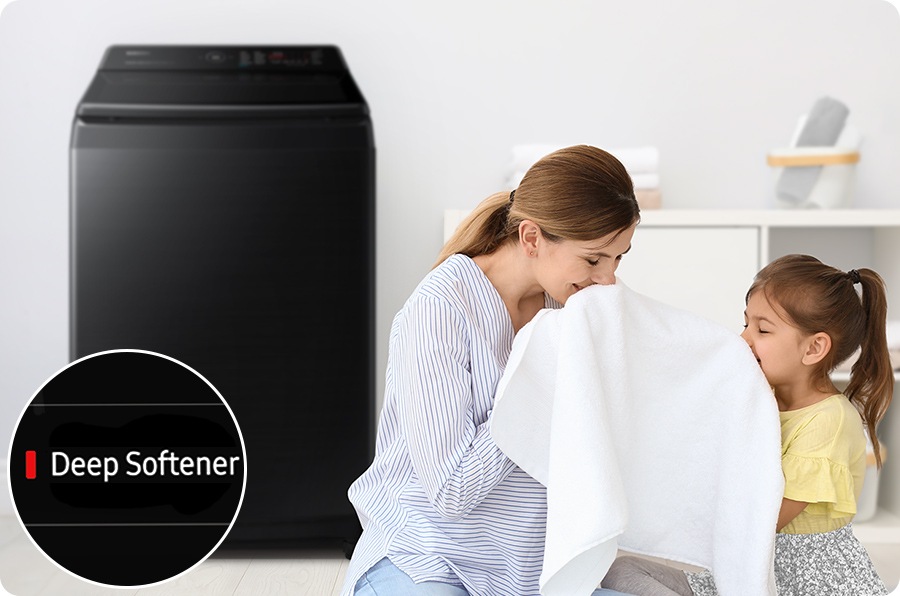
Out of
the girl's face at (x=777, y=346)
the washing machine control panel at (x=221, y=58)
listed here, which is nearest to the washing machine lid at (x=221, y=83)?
the washing machine control panel at (x=221, y=58)

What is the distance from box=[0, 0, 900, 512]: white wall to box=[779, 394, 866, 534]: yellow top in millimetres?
1468

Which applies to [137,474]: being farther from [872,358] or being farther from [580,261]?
[872,358]

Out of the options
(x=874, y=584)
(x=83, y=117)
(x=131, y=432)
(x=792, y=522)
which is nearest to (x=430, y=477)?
(x=792, y=522)

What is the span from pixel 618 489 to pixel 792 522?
0.37 meters

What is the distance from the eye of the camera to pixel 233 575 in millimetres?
2168

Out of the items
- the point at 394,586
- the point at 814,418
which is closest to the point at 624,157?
the point at 814,418

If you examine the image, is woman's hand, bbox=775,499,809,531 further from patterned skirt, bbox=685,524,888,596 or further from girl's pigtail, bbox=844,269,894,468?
girl's pigtail, bbox=844,269,894,468

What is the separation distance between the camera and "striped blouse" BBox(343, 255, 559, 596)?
3.88 feet

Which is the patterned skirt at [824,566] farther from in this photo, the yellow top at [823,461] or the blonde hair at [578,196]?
the blonde hair at [578,196]

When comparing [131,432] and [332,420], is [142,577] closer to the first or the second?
[131,432]

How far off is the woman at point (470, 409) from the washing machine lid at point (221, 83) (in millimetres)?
1106

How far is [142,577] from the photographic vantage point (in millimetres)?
2174

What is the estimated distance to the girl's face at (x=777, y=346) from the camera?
133 cm

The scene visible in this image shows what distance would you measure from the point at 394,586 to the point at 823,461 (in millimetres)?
563
